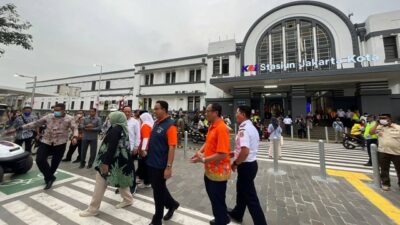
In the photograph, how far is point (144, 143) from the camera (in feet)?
14.2

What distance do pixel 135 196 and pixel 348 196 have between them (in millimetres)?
4845

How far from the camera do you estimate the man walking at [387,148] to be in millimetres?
4641

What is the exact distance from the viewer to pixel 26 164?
5.16 metres

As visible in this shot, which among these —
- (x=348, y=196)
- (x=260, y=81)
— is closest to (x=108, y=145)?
(x=348, y=196)

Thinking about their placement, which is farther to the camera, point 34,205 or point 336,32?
point 336,32

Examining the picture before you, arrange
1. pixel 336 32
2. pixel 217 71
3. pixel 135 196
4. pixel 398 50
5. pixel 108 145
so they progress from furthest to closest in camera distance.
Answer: pixel 217 71, pixel 336 32, pixel 398 50, pixel 135 196, pixel 108 145

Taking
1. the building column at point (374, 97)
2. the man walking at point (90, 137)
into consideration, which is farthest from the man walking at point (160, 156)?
the building column at point (374, 97)

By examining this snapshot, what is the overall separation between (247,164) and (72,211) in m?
3.27

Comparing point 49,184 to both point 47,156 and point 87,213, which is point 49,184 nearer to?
point 47,156

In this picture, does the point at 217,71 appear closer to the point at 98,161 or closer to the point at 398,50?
the point at 398,50

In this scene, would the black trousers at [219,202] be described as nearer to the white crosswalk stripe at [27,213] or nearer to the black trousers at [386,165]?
the white crosswalk stripe at [27,213]

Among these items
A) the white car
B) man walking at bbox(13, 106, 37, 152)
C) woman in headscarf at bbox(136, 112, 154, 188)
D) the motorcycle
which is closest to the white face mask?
woman in headscarf at bbox(136, 112, 154, 188)

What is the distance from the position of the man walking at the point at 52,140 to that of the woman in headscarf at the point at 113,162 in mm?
2015

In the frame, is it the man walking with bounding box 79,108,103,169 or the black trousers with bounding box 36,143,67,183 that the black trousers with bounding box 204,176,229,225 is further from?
the man walking with bounding box 79,108,103,169
